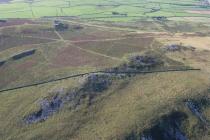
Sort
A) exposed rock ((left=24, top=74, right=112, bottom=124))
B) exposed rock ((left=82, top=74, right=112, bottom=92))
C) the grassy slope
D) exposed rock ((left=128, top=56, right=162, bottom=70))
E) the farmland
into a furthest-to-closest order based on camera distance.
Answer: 1. exposed rock ((left=128, top=56, right=162, bottom=70))
2. exposed rock ((left=82, top=74, right=112, bottom=92))
3. exposed rock ((left=24, top=74, right=112, bottom=124))
4. the farmland
5. the grassy slope

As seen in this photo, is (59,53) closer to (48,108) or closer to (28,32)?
(28,32)

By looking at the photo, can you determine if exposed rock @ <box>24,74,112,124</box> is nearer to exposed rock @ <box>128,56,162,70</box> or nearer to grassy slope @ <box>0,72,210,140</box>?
grassy slope @ <box>0,72,210,140</box>

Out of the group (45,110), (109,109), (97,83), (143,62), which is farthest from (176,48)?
(45,110)

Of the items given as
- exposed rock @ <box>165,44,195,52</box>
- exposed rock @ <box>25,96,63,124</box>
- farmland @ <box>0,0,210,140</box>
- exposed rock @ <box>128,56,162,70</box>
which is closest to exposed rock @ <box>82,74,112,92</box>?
farmland @ <box>0,0,210,140</box>

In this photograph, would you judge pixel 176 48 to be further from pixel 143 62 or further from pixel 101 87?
pixel 101 87

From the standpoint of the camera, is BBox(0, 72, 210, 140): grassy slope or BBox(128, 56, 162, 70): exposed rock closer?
BBox(0, 72, 210, 140): grassy slope

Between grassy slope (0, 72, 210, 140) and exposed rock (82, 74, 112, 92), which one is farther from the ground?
exposed rock (82, 74, 112, 92)

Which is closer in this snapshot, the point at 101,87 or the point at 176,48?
the point at 101,87

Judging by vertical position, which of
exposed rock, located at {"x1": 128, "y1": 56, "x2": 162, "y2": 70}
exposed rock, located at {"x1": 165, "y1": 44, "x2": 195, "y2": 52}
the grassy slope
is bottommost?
the grassy slope

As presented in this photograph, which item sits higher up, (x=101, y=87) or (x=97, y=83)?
(x=97, y=83)
